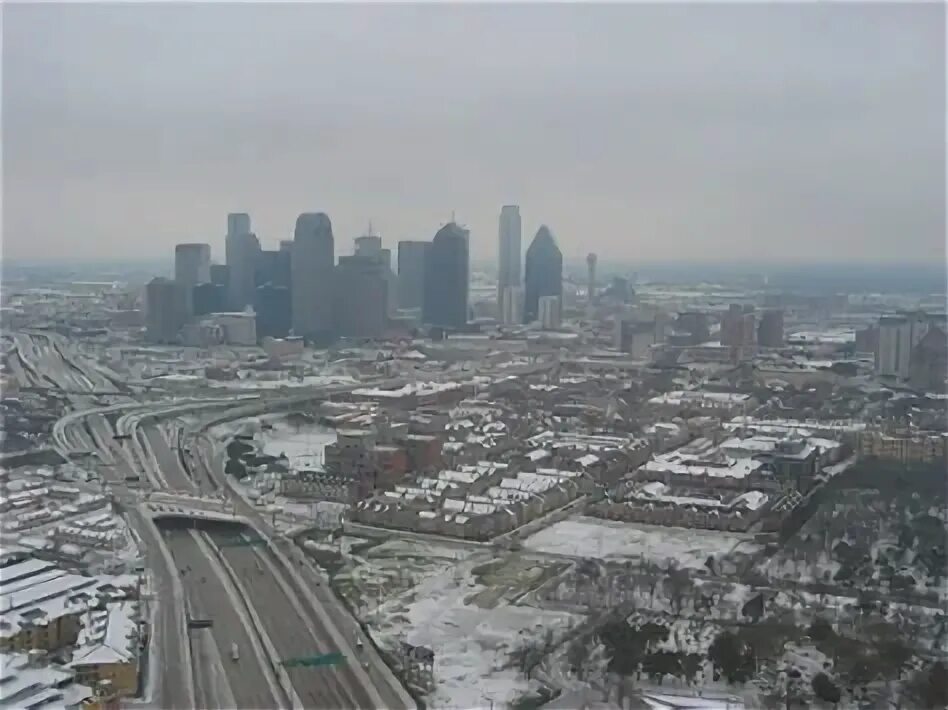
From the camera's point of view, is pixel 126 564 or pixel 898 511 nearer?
pixel 126 564

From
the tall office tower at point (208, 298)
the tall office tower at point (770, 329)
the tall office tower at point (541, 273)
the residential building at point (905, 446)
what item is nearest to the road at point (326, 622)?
the residential building at point (905, 446)

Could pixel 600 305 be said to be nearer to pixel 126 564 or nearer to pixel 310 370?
pixel 310 370

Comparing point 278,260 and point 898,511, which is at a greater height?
point 278,260

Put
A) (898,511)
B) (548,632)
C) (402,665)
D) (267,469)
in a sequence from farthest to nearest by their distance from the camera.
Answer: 1. (267,469)
2. (898,511)
3. (548,632)
4. (402,665)

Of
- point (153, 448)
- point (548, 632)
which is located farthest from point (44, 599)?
point (153, 448)

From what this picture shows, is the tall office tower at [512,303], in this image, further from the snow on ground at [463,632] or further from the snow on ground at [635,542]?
the snow on ground at [463,632]

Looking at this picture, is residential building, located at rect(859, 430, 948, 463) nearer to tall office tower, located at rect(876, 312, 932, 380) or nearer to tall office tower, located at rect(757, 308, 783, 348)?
tall office tower, located at rect(876, 312, 932, 380)

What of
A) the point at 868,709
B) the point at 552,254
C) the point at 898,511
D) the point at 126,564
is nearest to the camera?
the point at 868,709

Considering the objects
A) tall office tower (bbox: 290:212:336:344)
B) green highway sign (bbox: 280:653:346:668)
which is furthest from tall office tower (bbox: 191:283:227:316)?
green highway sign (bbox: 280:653:346:668)
